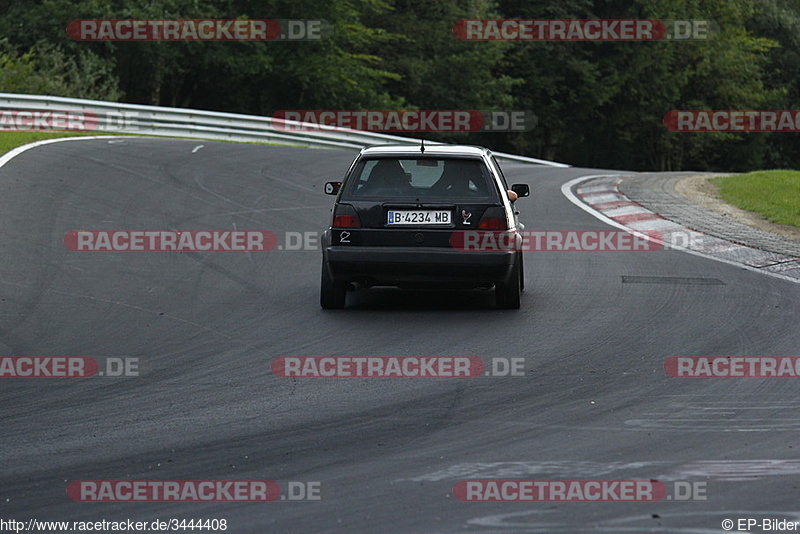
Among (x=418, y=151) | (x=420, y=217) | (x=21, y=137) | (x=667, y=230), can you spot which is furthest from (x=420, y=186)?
(x=21, y=137)

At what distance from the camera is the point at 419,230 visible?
1003 centimetres

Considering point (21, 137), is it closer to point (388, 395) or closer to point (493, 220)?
point (493, 220)

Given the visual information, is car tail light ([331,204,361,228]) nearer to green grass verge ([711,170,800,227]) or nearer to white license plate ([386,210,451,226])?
white license plate ([386,210,451,226])

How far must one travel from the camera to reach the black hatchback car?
1000 centimetres

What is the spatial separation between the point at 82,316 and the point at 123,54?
1351 inches

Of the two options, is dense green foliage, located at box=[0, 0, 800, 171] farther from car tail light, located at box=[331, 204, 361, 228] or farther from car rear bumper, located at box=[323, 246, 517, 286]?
car rear bumper, located at box=[323, 246, 517, 286]

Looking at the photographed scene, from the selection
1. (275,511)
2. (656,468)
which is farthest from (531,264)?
(275,511)

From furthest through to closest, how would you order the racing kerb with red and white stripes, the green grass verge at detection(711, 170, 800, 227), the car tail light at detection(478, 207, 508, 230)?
the green grass verge at detection(711, 170, 800, 227) < the racing kerb with red and white stripes < the car tail light at detection(478, 207, 508, 230)

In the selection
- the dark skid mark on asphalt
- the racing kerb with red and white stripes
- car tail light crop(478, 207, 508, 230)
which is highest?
car tail light crop(478, 207, 508, 230)

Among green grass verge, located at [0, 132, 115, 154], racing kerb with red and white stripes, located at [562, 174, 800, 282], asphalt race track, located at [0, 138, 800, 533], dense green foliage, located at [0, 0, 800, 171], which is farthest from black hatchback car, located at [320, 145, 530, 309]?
dense green foliage, located at [0, 0, 800, 171]

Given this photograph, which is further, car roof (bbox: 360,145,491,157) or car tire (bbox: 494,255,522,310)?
car roof (bbox: 360,145,491,157)

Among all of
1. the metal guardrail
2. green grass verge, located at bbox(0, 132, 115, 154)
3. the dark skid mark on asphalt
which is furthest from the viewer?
the metal guardrail

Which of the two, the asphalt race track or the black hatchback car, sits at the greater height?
the black hatchback car

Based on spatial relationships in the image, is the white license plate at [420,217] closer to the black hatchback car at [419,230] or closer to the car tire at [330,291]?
the black hatchback car at [419,230]
